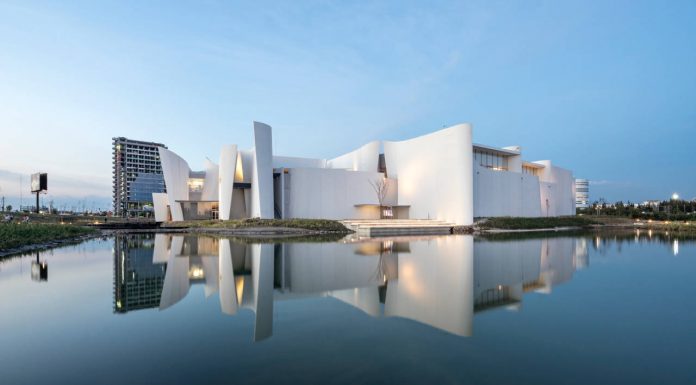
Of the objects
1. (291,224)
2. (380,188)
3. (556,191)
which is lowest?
(291,224)

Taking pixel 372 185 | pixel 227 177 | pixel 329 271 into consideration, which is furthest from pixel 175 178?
pixel 329 271

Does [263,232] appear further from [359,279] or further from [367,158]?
[367,158]

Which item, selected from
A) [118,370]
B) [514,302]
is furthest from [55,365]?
[514,302]

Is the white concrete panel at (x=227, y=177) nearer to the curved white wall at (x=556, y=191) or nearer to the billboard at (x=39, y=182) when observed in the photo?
the billboard at (x=39, y=182)

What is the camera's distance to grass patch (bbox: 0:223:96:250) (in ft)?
50.7

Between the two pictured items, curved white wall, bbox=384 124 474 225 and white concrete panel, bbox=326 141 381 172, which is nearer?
curved white wall, bbox=384 124 474 225

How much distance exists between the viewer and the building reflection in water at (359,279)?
6.29m

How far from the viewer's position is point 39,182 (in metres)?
38.9

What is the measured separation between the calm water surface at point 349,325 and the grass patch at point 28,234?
6859 millimetres

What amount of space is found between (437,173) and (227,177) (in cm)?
1887

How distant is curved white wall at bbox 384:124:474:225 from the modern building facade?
80037 millimetres

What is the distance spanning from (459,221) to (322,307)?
24.9 m

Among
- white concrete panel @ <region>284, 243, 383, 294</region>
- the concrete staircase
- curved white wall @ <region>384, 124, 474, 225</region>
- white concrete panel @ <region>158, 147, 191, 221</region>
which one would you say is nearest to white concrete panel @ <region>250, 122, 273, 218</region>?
the concrete staircase

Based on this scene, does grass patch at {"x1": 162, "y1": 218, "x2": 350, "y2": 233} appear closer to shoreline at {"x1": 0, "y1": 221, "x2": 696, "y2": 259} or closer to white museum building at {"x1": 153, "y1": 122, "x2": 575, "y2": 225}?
shoreline at {"x1": 0, "y1": 221, "x2": 696, "y2": 259}
